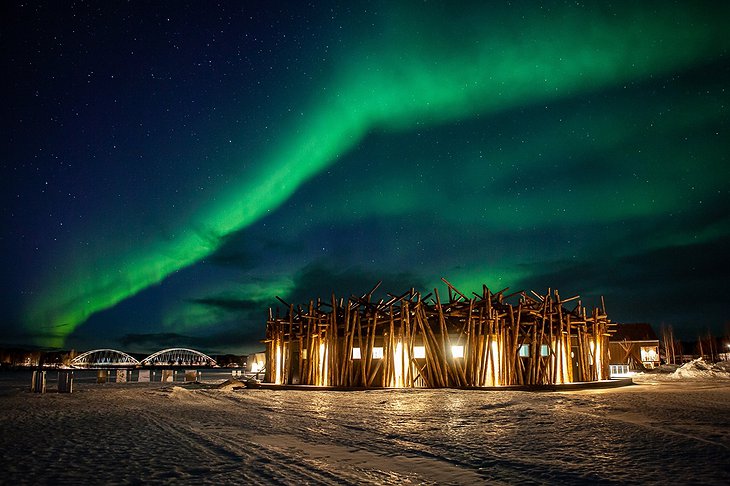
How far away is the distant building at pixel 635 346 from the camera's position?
6231 cm

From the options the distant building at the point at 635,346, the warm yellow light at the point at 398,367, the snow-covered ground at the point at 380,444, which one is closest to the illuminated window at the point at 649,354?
the distant building at the point at 635,346

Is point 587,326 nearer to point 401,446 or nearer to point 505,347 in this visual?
point 505,347

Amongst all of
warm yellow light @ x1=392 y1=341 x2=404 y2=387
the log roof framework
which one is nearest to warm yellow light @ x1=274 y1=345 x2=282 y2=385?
the log roof framework

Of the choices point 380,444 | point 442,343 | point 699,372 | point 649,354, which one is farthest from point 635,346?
point 380,444

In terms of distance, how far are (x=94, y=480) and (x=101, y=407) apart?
1303 centimetres

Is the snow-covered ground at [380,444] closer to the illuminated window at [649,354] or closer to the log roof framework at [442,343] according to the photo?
the log roof framework at [442,343]

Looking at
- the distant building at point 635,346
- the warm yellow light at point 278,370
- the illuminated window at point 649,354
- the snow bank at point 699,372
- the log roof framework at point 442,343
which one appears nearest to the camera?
the log roof framework at point 442,343

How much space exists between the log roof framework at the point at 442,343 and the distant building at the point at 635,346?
40.2 meters

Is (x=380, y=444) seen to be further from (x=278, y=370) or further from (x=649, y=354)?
(x=649, y=354)

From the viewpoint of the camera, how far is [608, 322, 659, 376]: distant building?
204 ft

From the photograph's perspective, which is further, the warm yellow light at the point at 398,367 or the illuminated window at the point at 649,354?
the illuminated window at the point at 649,354

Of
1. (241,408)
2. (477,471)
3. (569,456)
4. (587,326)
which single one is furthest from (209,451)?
(587,326)

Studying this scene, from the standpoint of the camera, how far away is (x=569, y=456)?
8125 millimetres

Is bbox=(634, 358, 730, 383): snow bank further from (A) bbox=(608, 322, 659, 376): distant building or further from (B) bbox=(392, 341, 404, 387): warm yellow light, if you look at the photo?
(A) bbox=(608, 322, 659, 376): distant building
